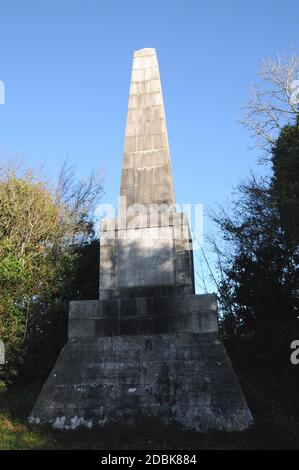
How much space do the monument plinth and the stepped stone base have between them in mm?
22

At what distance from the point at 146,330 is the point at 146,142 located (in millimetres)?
5755

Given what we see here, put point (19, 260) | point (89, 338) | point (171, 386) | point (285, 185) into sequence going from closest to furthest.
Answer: point (171, 386) → point (89, 338) → point (285, 185) → point (19, 260)

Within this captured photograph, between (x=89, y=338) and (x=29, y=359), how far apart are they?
14.1ft

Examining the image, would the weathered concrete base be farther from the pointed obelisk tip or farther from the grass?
the pointed obelisk tip

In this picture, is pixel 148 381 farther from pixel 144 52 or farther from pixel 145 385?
pixel 144 52

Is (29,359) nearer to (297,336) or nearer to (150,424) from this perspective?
(150,424)

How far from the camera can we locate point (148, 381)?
385 inches

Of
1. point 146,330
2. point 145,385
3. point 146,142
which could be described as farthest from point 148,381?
point 146,142

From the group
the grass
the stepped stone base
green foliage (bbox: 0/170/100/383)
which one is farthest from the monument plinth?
green foliage (bbox: 0/170/100/383)

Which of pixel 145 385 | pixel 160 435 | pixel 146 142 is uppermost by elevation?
pixel 146 142

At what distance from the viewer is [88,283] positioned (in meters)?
16.8

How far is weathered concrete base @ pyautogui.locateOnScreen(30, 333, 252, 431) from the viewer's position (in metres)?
9.12

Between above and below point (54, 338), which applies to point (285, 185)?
above
